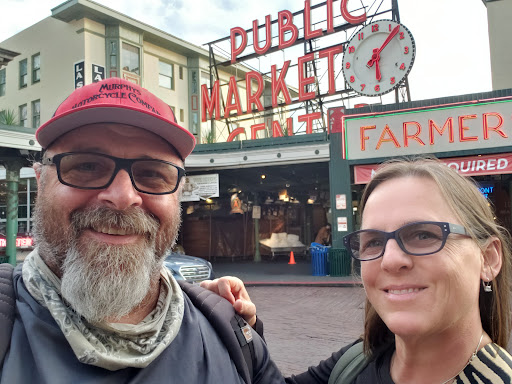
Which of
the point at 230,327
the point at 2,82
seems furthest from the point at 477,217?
the point at 2,82

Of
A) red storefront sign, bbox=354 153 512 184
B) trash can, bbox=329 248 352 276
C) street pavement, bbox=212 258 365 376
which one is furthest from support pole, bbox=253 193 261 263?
red storefront sign, bbox=354 153 512 184

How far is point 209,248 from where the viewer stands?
20.4 metres

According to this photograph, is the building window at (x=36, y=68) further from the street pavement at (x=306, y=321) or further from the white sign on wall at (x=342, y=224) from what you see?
the white sign on wall at (x=342, y=224)

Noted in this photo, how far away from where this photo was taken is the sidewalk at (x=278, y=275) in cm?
1247

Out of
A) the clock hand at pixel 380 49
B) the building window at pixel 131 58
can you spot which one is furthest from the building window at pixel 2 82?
the clock hand at pixel 380 49

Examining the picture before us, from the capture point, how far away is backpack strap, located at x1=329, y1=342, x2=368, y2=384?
181 cm

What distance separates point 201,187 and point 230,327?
45.6ft

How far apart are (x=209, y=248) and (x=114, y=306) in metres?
19.2

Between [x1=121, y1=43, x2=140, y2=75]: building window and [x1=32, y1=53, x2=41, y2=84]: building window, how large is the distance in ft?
16.4

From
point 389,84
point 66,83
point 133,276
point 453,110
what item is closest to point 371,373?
point 133,276

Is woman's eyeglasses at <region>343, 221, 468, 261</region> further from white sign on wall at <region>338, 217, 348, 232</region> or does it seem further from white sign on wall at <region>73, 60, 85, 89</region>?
white sign on wall at <region>73, 60, 85, 89</region>

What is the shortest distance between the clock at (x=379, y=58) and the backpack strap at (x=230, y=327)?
1398 centimetres

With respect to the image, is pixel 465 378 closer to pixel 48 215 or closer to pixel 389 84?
pixel 48 215

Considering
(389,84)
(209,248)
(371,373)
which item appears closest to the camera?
(371,373)
